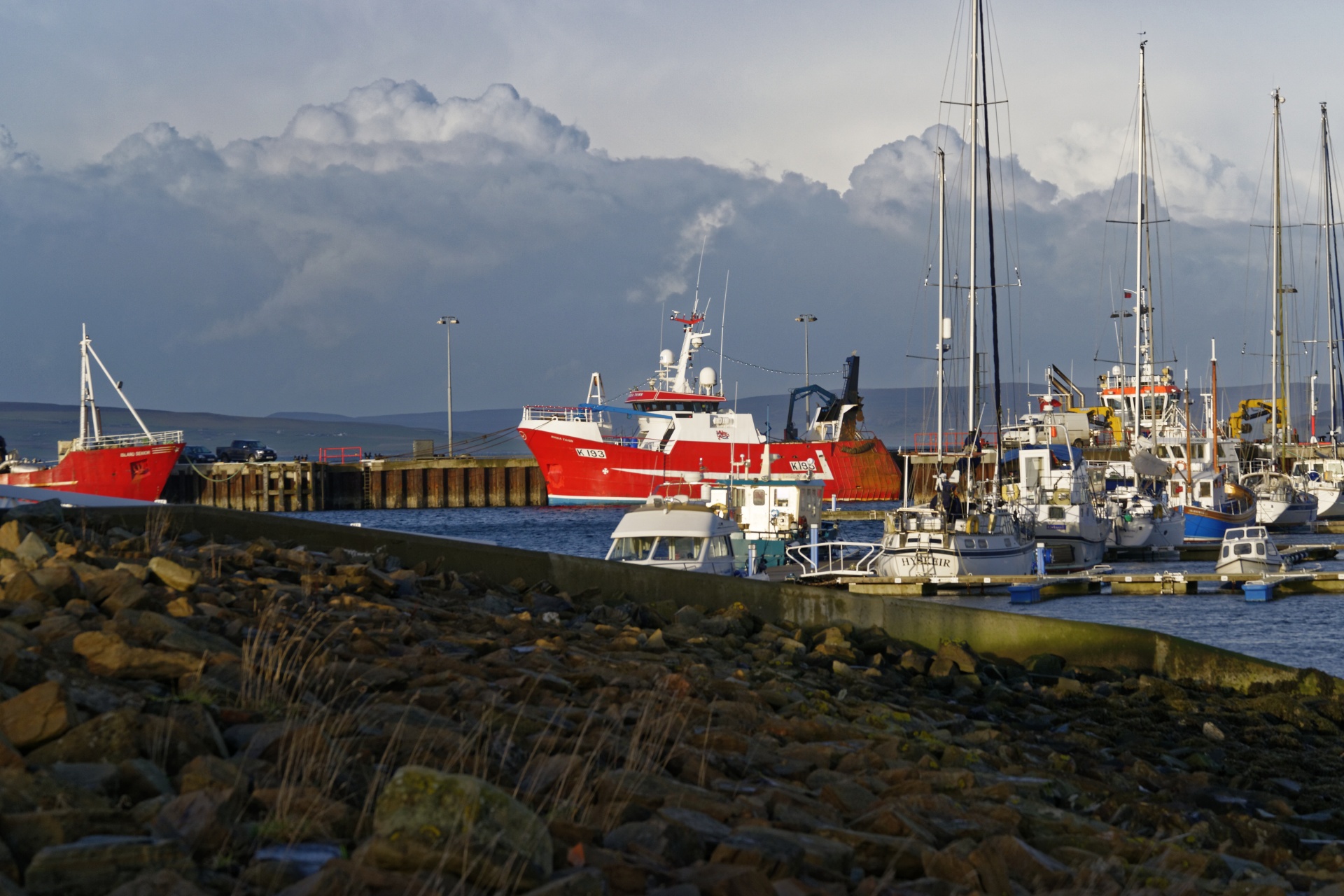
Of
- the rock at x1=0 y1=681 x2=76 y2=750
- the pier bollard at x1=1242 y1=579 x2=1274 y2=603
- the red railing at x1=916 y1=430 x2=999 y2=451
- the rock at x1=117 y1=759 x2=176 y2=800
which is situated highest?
the red railing at x1=916 y1=430 x2=999 y2=451

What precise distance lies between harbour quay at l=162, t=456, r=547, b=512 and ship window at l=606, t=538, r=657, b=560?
58.5 metres

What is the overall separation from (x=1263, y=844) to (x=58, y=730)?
641 centimetres

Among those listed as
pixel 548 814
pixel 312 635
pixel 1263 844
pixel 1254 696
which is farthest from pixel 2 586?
pixel 1254 696

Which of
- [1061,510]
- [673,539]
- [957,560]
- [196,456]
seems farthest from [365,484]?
[673,539]

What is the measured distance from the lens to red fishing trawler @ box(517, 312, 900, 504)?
72812mm

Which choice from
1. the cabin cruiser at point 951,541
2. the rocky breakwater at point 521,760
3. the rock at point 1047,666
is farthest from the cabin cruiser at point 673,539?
the rocky breakwater at point 521,760

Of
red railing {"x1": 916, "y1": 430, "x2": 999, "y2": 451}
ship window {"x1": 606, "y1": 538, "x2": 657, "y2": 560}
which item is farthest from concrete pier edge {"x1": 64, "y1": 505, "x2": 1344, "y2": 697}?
red railing {"x1": 916, "y1": 430, "x2": 999, "y2": 451}

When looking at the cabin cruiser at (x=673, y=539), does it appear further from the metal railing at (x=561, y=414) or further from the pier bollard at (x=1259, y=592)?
the metal railing at (x=561, y=414)

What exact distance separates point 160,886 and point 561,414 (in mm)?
73338

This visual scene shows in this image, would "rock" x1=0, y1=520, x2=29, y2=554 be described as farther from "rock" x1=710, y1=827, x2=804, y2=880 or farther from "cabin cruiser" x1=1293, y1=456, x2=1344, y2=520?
"cabin cruiser" x1=1293, y1=456, x2=1344, y2=520

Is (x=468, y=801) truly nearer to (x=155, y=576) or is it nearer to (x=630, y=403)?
(x=155, y=576)

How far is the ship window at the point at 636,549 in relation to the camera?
78.4 feet

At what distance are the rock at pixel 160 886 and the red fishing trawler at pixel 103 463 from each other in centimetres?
5529

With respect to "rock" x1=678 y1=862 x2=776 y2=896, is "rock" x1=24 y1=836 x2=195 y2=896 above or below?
above
